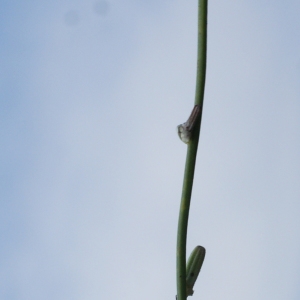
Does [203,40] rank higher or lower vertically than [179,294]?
higher

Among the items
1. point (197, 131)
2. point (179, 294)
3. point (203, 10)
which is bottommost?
point (179, 294)

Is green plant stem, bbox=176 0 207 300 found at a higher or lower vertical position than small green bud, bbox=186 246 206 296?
higher

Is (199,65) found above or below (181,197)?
above

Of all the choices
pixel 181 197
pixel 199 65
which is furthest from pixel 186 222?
pixel 199 65

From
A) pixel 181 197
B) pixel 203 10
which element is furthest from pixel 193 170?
pixel 203 10

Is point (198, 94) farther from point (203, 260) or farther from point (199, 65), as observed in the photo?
point (203, 260)

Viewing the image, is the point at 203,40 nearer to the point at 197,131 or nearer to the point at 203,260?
the point at 197,131

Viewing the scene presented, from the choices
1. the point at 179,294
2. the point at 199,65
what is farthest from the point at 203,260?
the point at 199,65

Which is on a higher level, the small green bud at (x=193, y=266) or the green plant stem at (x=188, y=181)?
the green plant stem at (x=188, y=181)
